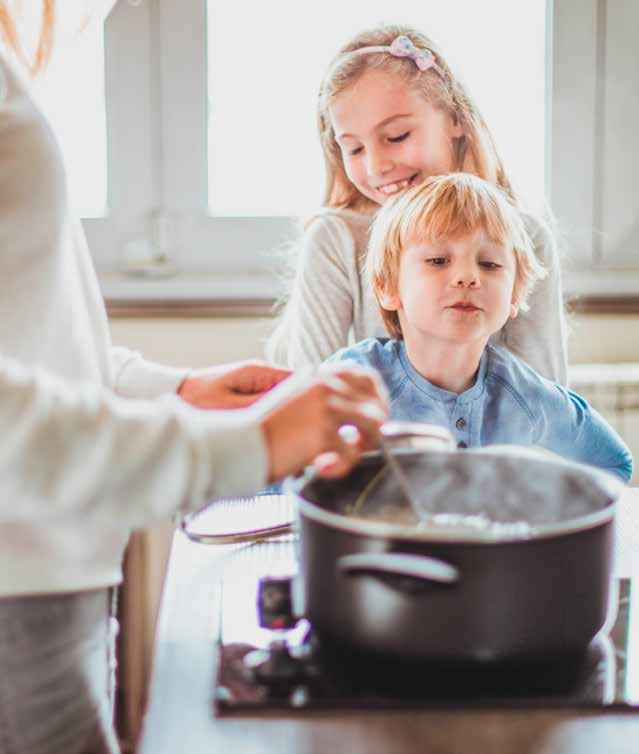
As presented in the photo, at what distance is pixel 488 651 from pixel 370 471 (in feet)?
0.73

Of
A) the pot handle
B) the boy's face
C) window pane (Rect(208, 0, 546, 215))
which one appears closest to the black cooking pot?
the pot handle

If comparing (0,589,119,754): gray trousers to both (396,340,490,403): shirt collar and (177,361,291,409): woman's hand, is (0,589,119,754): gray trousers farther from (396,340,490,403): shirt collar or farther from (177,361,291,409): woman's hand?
(396,340,490,403): shirt collar

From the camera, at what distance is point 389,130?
1579 mm

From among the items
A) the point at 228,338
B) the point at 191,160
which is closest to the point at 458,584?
the point at 228,338

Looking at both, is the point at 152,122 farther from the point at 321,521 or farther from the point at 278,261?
the point at 321,521

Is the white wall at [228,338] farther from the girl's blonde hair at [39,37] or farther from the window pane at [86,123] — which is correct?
the girl's blonde hair at [39,37]

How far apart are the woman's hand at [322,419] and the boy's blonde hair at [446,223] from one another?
61 cm

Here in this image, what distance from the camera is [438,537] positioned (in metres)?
0.65

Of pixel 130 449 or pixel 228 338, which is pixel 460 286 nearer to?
pixel 130 449

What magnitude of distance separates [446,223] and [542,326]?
15.0 inches

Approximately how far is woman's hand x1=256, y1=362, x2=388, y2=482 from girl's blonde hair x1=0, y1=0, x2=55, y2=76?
703 mm

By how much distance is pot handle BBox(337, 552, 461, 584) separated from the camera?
65 cm

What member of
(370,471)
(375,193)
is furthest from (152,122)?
(370,471)

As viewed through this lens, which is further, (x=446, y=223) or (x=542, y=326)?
(x=542, y=326)
